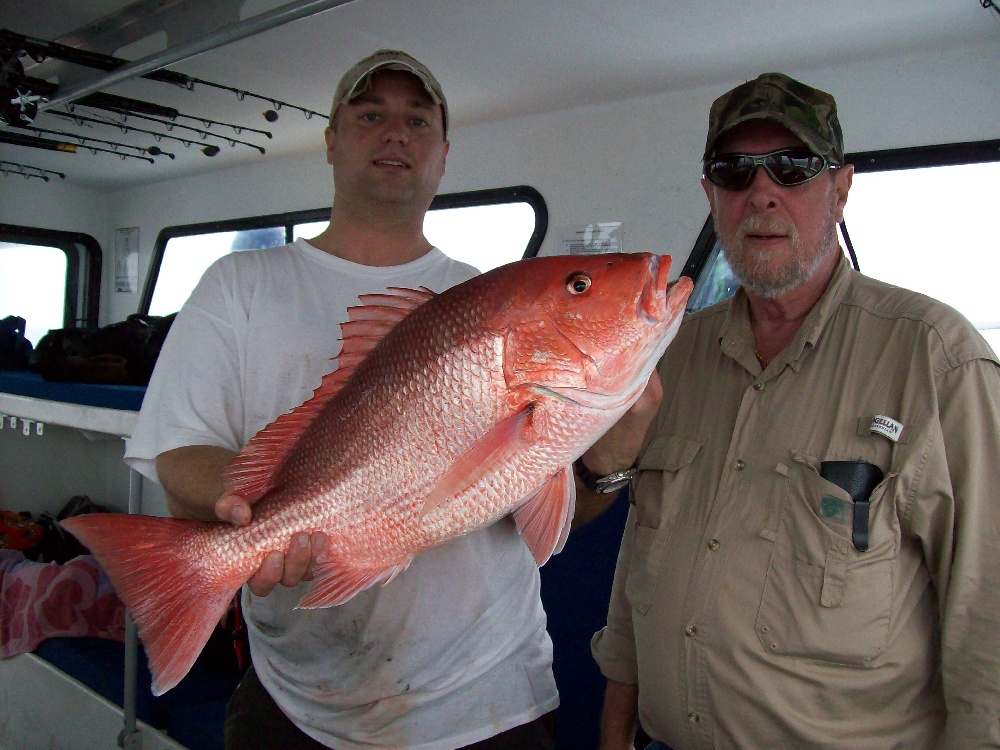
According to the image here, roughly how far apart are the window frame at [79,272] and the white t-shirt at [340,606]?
747cm

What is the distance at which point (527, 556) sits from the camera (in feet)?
5.86

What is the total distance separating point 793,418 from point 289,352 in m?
1.11

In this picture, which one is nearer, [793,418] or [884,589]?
[884,589]

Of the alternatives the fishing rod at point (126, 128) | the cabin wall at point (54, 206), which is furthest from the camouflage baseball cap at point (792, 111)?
the cabin wall at point (54, 206)

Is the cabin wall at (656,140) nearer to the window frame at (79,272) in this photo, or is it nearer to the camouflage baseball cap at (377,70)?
the camouflage baseball cap at (377,70)

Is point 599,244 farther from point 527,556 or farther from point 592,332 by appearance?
point 592,332

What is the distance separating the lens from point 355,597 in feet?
5.48

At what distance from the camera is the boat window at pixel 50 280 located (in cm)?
791

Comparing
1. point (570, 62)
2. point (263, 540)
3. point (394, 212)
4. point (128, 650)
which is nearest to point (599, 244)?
point (570, 62)

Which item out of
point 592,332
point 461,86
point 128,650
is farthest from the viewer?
point 461,86

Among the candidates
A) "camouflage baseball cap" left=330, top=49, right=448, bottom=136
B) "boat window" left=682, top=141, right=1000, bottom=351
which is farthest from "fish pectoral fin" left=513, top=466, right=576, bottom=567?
"boat window" left=682, top=141, right=1000, bottom=351

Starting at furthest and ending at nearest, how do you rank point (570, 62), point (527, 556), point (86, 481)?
point (86, 481)
point (570, 62)
point (527, 556)

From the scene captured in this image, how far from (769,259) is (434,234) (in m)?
4.38

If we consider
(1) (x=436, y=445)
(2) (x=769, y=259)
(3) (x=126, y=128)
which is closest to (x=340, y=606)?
(1) (x=436, y=445)
